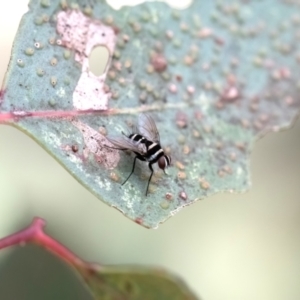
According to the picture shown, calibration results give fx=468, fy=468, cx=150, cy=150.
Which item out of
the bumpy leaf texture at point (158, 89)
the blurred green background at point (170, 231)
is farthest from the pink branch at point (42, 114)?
the blurred green background at point (170, 231)

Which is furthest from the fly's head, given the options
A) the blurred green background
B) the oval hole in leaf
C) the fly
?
the blurred green background

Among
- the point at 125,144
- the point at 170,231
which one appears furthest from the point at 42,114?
the point at 170,231

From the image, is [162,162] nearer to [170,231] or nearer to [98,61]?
[98,61]

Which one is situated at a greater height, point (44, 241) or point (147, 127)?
point (147, 127)

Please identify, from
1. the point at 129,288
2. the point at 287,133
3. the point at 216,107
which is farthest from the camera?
the point at 287,133

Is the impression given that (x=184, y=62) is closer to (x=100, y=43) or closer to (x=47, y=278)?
(x=100, y=43)

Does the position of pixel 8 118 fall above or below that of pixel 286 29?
below

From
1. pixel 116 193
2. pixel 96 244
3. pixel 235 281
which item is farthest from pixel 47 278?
pixel 116 193

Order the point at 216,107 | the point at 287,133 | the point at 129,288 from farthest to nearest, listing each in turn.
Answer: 1. the point at 287,133
2. the point at 216,107
3. the point at 129,288
